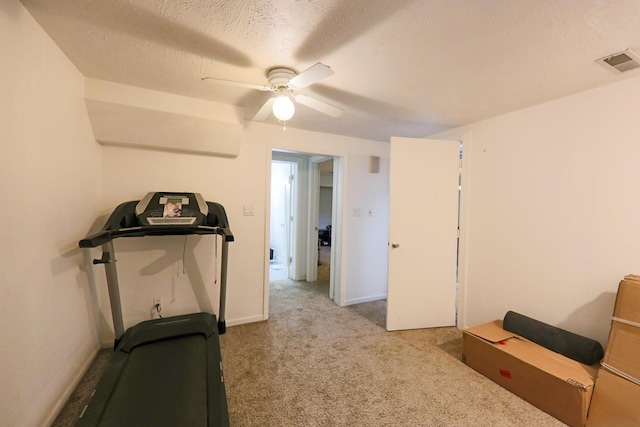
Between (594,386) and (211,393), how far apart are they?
2.24m

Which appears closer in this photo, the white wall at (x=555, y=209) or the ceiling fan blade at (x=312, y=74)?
the ceiling fan blade at (x=312, y=74)

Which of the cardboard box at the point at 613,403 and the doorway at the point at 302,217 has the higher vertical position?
the doorway at the point at 302,217

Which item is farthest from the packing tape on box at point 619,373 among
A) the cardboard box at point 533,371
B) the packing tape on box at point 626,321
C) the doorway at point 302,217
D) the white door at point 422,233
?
the doorway at point 302,217

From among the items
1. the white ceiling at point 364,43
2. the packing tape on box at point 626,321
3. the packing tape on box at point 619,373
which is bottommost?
the packing tape on box at point 619,373

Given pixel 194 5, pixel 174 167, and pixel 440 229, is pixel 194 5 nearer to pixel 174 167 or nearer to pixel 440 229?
pixel 174 167

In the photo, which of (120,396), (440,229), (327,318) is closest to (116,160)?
(120,396)

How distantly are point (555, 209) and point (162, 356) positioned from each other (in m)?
3.20

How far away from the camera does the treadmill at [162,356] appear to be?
4.42 feet

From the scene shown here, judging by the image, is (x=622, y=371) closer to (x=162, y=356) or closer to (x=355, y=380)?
(x=355, y=380)

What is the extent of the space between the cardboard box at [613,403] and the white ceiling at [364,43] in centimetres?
188

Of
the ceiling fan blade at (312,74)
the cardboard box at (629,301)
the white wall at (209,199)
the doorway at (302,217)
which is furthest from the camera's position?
the doorway at (302,217)

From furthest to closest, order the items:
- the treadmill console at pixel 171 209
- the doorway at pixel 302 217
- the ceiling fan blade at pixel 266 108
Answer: the doorway at pixel 302 217, the treadmill console at pixel 171 209, the ceiling fan blade at pixel 266 108

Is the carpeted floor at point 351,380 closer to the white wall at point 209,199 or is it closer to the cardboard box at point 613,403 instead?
the cardboard box at point 613,403

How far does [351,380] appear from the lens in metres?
1.95
